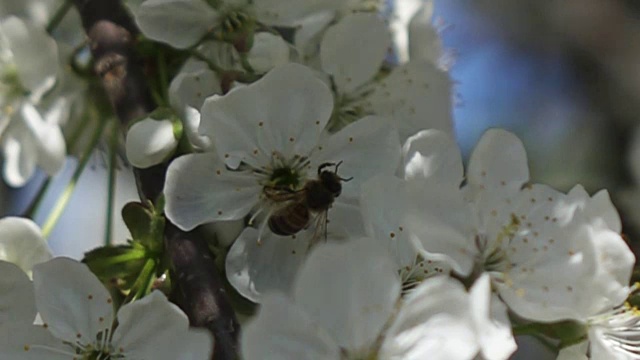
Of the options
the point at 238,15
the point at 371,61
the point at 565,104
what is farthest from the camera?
the point at 565,104

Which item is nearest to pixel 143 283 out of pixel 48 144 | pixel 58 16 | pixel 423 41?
pixel 48 144

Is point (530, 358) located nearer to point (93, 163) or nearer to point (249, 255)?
point (93, 163)

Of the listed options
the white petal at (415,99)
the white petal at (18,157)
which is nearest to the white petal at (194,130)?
the white petal at (415,99)

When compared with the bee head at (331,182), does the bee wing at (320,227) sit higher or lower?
lower

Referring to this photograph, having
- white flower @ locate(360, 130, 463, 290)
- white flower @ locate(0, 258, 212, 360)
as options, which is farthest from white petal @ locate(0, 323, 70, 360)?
white flower @ locate(360, 130, 463, 290)

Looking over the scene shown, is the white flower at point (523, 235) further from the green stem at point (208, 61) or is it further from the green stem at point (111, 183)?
the green stem at point (111, 183)

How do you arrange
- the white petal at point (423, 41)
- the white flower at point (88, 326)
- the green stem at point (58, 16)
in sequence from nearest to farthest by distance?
the white flower at point (88, 326) → the green stem at point (58, 16) → the white petal at point (423, 41)

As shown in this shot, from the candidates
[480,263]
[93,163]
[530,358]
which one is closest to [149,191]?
[480,263]

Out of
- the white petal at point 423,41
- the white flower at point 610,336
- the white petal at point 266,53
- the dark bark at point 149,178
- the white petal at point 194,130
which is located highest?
the white petal at point 266,53
